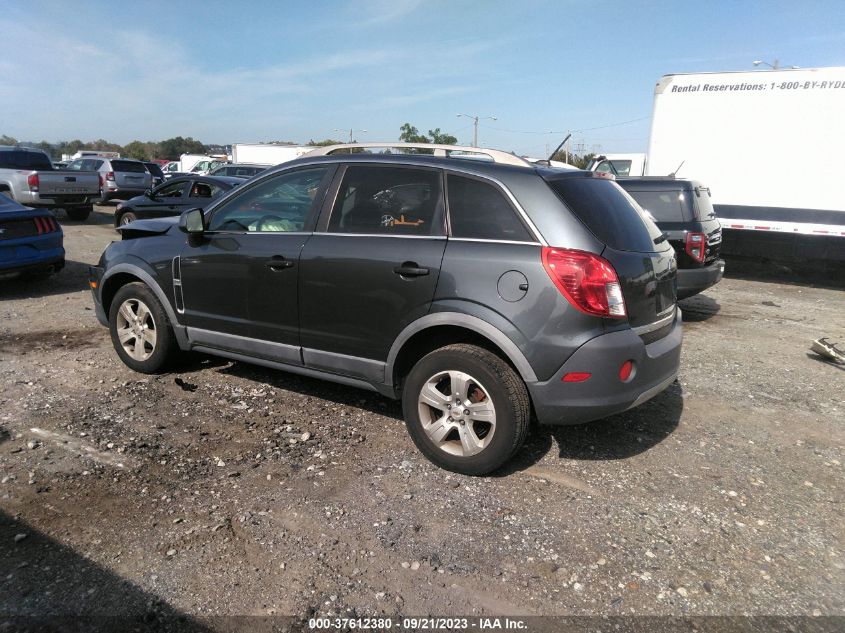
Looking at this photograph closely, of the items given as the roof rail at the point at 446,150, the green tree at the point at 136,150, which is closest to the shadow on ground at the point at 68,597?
the roof rail at the point at 446,150

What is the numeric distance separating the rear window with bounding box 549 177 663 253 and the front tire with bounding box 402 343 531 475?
0.95m

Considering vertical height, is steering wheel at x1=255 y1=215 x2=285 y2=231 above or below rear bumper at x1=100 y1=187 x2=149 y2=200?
above

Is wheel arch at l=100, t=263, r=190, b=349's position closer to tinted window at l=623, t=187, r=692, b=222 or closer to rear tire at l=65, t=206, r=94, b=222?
tinted window at l=623, t=187, r=692, b=222

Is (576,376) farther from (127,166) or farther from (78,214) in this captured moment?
(127,166)

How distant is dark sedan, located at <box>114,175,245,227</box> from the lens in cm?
1165

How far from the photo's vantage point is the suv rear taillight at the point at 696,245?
7.57m

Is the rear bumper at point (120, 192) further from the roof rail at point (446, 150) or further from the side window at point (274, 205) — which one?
the roof rail at point (446, 150)

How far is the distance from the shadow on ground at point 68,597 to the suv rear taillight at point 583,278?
2.30m

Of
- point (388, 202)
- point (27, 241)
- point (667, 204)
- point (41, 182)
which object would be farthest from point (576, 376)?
point (41, 182)

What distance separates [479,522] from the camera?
10.5ft

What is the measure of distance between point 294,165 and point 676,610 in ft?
11.6

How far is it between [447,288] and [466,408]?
27.6 inches

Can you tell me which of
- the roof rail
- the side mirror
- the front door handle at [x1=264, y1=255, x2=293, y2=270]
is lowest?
the front door handle at [x1=264, y1=255, x2=293, y2=270]

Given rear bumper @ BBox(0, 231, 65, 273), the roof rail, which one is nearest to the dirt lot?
the roof rail
